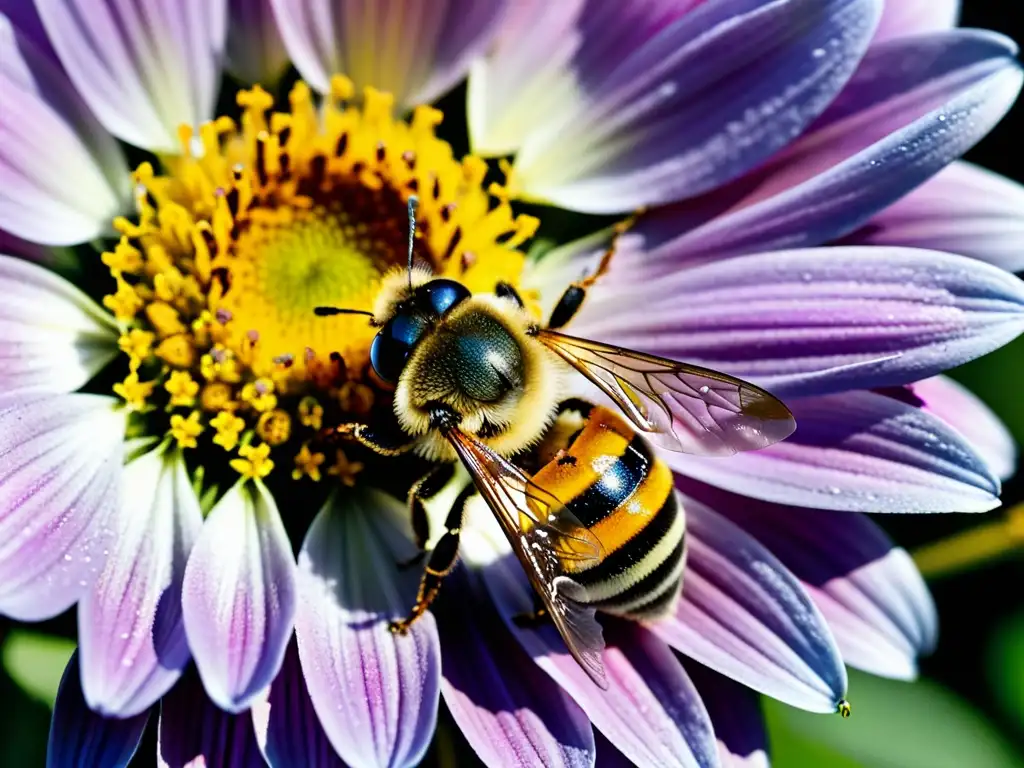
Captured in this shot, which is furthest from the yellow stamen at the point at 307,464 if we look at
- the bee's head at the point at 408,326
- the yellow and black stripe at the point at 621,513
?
the yellow and black stripe at the point at 621,513

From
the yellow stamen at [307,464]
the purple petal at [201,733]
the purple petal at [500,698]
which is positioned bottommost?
the purple petal at [201,733]

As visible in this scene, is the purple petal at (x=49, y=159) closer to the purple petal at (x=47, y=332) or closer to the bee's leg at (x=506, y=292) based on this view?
the purple petal at (x=47, y=332)

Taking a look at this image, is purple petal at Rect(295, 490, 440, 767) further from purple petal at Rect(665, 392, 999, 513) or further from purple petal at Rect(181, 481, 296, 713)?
purple petal at Rect(665, 392, 999, 513)

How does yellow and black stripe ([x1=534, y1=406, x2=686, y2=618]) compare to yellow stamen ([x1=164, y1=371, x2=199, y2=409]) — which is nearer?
yellow and black stripe ([x1=534, y1=406, x2=686, y2=618])

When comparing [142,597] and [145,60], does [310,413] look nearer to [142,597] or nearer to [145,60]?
[142,597]

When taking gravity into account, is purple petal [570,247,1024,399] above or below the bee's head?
above

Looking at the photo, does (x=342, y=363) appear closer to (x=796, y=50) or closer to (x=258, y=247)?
(x=258, y=247)

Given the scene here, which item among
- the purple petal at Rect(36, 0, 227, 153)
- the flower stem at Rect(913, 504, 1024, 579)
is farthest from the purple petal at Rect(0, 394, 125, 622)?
the flower stem at Rect(913, 504, 1024, 579)

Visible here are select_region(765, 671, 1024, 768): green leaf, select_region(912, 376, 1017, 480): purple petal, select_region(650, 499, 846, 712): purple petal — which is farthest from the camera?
select_region(765, 671, 1024, 768): green leaf
